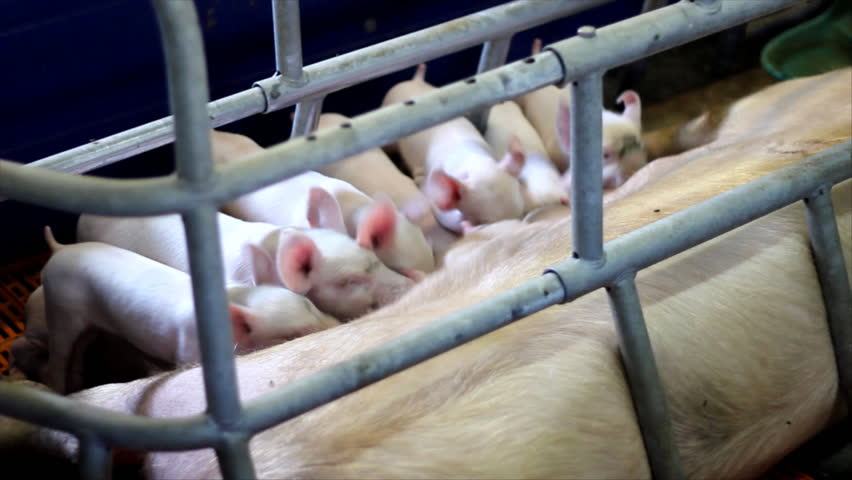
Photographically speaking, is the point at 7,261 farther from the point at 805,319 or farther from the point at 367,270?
the point at 805,319

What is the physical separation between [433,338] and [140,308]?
84cm

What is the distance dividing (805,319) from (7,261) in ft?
5.47

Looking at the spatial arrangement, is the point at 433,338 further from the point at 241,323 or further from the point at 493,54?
the point at 493,54

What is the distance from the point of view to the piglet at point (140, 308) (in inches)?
62.7

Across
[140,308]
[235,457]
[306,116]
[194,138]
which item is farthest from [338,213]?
[194,138]

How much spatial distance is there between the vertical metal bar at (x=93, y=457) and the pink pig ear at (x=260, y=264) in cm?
81

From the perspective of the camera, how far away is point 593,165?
3.31 feet

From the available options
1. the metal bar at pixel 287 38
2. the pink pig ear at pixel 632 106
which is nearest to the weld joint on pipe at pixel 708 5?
the metal bar at pixel 287 38

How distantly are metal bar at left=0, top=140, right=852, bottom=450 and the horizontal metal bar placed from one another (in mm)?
204

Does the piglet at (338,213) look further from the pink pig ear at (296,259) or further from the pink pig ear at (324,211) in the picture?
the pink pig ear at (296,259)

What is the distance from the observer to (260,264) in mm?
1737

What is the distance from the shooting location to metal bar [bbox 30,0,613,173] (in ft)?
5.16

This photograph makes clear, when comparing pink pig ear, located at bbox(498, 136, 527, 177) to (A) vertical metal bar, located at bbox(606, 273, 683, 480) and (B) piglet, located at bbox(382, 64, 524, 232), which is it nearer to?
(B) piglet, located at bbox(382, 64, 524, 232)

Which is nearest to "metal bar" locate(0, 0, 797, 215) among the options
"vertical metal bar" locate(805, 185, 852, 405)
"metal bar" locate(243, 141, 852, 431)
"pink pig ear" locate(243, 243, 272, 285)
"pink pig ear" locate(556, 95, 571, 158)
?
"metal bar" locate(243, 141, 852, 431)
